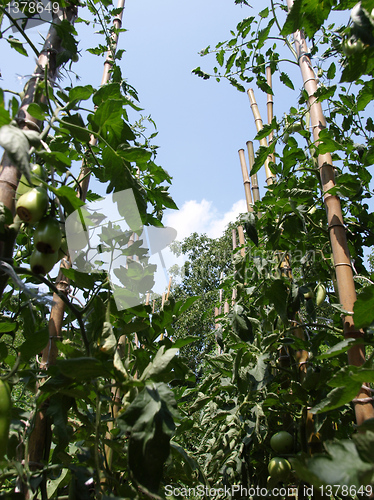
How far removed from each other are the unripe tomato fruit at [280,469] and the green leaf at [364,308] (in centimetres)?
55

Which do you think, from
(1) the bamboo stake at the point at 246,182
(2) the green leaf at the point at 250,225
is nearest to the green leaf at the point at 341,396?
(2) the green leaf at the point at 250,225

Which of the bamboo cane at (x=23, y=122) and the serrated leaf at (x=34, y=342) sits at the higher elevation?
the bamboo cane at (x=23, y=122)

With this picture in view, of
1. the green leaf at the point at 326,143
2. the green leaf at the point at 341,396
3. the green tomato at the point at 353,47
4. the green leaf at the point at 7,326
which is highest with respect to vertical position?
the green tomato at the point at 353,47

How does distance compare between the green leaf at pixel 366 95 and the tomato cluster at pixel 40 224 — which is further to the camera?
the green leaf at pixel 366 95

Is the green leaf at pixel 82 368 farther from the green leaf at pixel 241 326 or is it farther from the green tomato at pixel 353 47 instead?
the green tomato at pixel 353 47

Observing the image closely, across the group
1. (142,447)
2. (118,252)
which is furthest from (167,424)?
(118,252)

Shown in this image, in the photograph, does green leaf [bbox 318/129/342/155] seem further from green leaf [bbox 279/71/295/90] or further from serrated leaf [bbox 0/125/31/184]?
serrated leaf [bbox 0/125/31/184]

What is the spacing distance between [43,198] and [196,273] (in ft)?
45.2

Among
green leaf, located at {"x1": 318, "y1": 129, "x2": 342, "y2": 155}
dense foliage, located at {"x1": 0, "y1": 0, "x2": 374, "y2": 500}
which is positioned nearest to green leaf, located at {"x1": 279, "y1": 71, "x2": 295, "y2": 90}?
dense foliage, located at {"x1": 0, "y1": 0, "x2": 374, "y2": 500}

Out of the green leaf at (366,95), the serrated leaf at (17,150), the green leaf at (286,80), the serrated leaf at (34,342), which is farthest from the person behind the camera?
the green leaf at (286,80)

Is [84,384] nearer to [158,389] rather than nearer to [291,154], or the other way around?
[158,389]

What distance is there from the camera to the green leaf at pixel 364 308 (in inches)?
27.4

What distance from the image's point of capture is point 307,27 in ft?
3.13

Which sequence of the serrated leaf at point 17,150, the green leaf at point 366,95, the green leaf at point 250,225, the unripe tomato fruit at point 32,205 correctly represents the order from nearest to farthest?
the serrated leaf at point 17,150
the unripe tomato fruit at point 32,205
the green leaf at point 366,95
the green leaf at point 250,225
